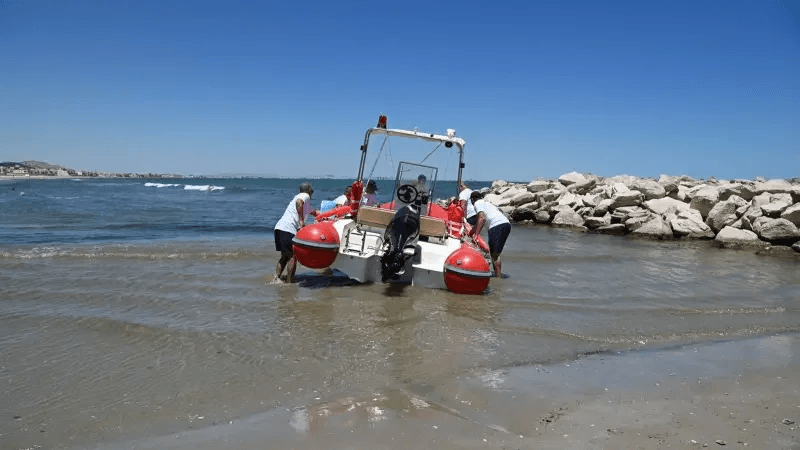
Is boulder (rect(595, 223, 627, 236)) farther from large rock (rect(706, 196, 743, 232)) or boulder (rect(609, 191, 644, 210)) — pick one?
large rock (rect(706, 196, 743, 232))

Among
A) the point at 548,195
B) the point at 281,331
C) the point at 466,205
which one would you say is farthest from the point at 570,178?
the point at 281,331

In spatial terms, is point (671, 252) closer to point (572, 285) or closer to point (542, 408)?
point (572, 285)

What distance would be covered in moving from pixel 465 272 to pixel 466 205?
265 centimetres

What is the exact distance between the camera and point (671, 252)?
14328 millimetres

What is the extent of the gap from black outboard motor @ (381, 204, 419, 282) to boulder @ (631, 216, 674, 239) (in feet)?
40.9

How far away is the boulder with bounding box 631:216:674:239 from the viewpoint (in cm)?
1720

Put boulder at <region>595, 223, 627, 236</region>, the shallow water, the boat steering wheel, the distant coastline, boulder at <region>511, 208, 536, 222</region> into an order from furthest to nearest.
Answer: the distant coastline < boulder at <region>511, 208, 536, 222</region> < boulder at <region>595, 223, 627, 236</region> < the boat steering wheel < the shallow water

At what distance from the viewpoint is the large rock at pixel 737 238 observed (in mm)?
15156

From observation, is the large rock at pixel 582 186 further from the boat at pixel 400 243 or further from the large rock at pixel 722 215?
the boat at pixel 400 243

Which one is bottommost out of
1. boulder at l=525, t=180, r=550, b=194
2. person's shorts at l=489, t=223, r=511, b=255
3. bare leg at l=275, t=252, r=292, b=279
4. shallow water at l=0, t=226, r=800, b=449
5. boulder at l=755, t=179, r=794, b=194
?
shallow water at l=0, t=226, r=800, b=449

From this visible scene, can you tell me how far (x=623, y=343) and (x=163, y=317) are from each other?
5567 millimetres

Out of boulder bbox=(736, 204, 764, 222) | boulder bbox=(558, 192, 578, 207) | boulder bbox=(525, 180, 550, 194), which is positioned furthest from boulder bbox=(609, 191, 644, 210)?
boulder bbox=(525, 180, 550, 194)

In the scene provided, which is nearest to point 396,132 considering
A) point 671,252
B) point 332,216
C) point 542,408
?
point 332,216

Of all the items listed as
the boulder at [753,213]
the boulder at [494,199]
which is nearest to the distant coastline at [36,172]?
the boulder at [494,199]
